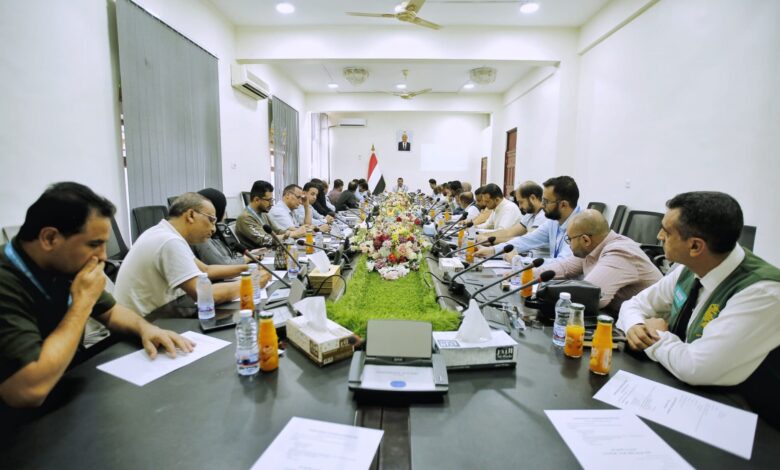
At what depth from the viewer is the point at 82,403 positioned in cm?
93

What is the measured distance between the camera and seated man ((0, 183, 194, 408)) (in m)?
0.90

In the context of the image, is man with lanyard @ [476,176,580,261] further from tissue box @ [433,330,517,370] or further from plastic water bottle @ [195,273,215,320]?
plastic water bottle @ [195,273,215,320]

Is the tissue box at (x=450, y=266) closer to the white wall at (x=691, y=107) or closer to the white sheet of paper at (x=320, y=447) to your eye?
the white sheet of paper at (x=320, y=447)

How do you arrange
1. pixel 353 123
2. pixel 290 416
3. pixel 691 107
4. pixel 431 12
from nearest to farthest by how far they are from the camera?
pixel 290 416 → pixel 691 107 → pixel 431 12 → pixel 353 123

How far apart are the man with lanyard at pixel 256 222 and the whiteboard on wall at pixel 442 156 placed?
8582 mm

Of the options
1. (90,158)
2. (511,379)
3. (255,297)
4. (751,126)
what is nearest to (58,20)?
(90,158)

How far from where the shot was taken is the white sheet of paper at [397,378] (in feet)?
3.14

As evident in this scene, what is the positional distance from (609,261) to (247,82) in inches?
201

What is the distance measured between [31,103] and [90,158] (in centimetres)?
55

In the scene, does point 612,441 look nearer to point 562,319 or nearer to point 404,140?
point 562,319

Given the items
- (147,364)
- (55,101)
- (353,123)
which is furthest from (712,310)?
(353,123)

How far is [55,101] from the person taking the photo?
2512 millimetres

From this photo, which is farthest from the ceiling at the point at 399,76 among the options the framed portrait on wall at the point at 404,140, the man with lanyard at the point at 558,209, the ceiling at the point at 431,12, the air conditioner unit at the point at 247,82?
the man with lanyard at the point at 558,209

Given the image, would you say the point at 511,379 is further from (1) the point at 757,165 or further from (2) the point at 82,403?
(1) the point at 757,165
